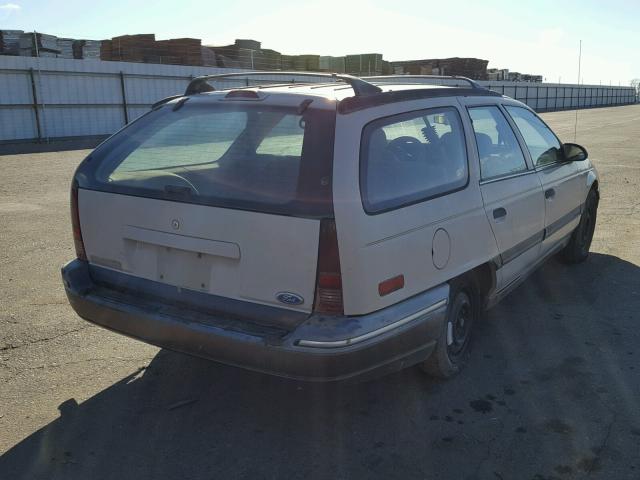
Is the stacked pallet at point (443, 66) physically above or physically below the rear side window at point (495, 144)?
above

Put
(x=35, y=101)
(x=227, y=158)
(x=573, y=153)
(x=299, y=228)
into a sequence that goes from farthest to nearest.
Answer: (x=35, y=101) → (x=573, y=153) → (x=227, y=158) → (x=299, y=228)

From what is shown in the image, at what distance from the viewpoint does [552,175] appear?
4.51 meters

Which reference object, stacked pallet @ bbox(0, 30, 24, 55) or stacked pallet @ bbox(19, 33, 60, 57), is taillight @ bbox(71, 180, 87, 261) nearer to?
stacked pallet @ bbox(19, 33, 60, 57)

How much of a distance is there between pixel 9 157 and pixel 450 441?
53.3 ft

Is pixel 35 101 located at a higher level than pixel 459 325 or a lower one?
higher

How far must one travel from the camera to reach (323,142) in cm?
266

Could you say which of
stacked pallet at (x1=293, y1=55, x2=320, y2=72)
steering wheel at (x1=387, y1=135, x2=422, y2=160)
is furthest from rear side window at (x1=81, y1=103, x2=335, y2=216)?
stacked pallet at (x1=293, y1=55, x2=320, y2=72)

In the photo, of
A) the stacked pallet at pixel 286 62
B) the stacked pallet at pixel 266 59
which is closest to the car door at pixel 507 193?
the stacked pallet at pixel 266 59

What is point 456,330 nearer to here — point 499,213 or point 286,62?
point 499,213

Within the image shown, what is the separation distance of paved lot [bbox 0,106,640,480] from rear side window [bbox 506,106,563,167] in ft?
Result: 3.86

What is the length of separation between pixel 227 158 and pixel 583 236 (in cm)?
408

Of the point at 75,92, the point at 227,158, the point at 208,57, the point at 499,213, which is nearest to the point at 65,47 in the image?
the point at 75,92

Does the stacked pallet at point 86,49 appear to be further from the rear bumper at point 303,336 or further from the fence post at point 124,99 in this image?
the rear bumper at point 303,336

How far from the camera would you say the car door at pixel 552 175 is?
438 cm
